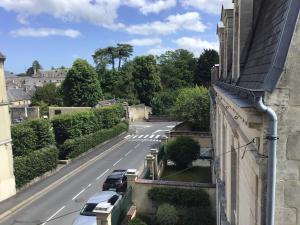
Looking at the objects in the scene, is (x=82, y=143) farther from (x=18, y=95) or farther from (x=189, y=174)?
(x=18, y=95)

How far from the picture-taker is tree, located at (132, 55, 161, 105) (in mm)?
66562

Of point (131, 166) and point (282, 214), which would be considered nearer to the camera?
point (282, 214)

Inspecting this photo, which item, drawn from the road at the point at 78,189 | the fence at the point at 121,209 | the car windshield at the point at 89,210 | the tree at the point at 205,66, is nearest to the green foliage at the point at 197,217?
the fence at the point at 121,209

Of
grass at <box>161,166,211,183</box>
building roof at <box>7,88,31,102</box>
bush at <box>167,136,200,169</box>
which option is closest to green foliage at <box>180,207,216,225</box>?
grass at <box>161,166,211,183</box>

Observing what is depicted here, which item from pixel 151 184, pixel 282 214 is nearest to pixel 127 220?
pixel 151 184

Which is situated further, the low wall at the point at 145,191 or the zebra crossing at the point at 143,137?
the zebra crossing at the point at 143,137

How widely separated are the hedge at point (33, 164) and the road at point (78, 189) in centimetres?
218

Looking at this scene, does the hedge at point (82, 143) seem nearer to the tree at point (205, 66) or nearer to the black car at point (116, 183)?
the black car at point (116, 183)

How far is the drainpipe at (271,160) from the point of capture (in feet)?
11.2

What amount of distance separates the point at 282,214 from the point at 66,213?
58.5 feet

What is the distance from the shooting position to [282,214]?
3.77 metres

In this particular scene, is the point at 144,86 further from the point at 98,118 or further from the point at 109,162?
the point at 109,162

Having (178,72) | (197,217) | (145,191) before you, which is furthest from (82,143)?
(178,72)

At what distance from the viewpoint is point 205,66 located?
63.8 m
